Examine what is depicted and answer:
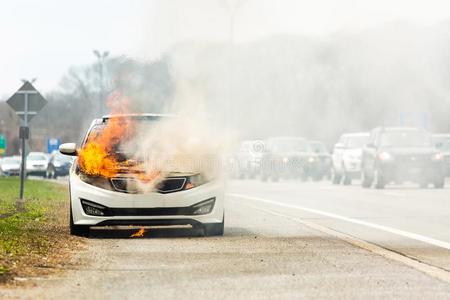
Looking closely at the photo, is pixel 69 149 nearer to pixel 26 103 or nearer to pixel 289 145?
pixel 26 103

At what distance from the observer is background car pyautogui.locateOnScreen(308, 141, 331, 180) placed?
55469 millimetres

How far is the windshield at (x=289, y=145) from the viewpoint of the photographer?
5350cm

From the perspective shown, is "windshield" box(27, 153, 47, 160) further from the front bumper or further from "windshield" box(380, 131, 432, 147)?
the front bumper

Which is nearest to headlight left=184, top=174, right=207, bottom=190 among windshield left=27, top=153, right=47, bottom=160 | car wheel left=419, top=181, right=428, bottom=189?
car wheel left=419, top=181, right=428, bottom=189

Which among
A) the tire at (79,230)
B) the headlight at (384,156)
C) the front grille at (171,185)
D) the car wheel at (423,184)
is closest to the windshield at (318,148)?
the car wheel at (423,184)

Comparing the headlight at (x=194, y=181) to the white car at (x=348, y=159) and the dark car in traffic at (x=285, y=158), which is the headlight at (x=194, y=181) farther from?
the dark car in traffic at (x=285, y=158)

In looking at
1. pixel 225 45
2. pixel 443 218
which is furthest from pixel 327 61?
pixel 443 218

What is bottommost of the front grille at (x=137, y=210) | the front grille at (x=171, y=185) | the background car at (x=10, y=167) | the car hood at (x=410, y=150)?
the background car at (x=10, y=167)

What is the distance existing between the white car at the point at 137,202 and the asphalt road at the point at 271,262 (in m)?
0.29

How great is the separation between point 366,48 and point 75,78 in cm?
1394

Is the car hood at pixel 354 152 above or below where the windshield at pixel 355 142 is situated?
below

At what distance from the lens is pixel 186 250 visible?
14.4 metres

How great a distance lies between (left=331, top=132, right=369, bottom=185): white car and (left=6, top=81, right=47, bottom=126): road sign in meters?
19.5

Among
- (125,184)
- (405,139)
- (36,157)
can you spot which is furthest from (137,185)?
(36,157)
